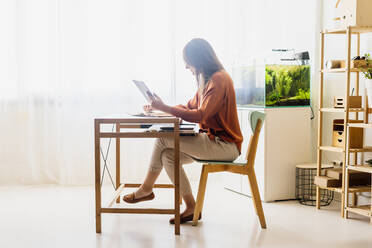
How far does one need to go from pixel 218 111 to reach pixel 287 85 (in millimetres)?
923

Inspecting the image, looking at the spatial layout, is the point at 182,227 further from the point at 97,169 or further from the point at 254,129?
the point at 254,129

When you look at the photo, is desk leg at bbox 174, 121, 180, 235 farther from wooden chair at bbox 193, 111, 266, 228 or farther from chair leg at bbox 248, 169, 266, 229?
chair leg at bbox 248, 169, 266, 229

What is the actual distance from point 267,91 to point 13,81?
221cm

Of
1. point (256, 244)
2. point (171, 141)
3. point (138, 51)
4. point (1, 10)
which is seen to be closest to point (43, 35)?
point (1, 10)

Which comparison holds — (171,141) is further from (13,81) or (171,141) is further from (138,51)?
(13,81)

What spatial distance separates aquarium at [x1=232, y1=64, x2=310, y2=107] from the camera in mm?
3506

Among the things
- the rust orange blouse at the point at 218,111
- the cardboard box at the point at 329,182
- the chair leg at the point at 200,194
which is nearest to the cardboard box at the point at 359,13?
the rust orange blouse at the point at 218,111

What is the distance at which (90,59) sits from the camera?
4.18 m

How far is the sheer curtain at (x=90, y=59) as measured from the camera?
4121 mm

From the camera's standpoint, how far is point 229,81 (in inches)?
114

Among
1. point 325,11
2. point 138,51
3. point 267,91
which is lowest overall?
point 267,91

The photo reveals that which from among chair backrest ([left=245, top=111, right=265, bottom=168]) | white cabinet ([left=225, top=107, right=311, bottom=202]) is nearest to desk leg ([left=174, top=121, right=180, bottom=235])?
chair backrest ([left=245, top=111, right=265, bottom=168])

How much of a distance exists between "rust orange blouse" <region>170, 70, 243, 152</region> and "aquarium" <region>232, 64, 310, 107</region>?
2.23 feet

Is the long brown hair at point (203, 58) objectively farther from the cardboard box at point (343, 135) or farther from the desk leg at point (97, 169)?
the cardboard box at point (343, 135)
